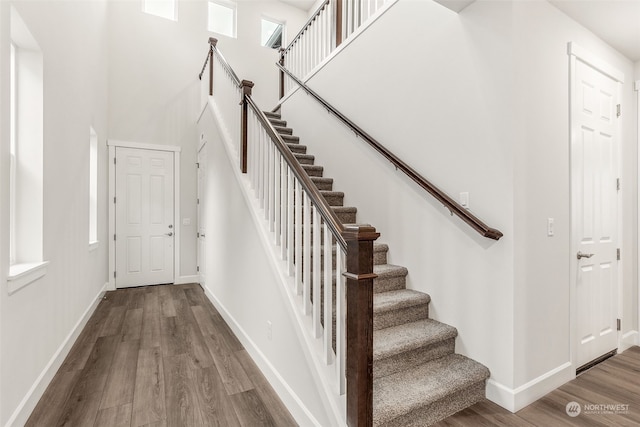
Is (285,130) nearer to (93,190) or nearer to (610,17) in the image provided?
(93,190)

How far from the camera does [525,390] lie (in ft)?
6.41

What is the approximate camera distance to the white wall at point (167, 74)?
5.05m

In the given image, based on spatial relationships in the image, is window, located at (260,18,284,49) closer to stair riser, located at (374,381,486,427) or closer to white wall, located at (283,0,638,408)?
white wall, located at (283,0,638,408)

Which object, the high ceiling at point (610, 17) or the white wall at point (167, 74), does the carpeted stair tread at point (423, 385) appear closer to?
the high ceiling at point (610, 17)

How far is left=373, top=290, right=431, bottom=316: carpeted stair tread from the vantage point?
7.22 feet

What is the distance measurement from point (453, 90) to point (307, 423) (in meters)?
2.27

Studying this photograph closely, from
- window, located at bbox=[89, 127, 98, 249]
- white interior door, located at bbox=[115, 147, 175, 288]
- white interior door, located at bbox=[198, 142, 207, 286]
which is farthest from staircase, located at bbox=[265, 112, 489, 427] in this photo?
white interior door, located at bbox=[115, 147, 175, 288]

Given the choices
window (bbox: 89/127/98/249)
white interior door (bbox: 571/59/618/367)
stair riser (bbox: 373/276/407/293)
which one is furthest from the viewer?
window (bbox: 89/127/98/249)

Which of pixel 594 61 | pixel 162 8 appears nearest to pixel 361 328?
pixel 594 61

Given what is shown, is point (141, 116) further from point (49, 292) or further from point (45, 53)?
point (49, 292)

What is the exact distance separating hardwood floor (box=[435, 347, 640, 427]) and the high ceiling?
98.7 inches

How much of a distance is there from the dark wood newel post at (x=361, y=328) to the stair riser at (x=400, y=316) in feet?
2.57

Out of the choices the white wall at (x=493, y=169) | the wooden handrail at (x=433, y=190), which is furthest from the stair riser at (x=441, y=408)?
the wooden handrail at (x=433, y=190)

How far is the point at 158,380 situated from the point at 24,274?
110cm
